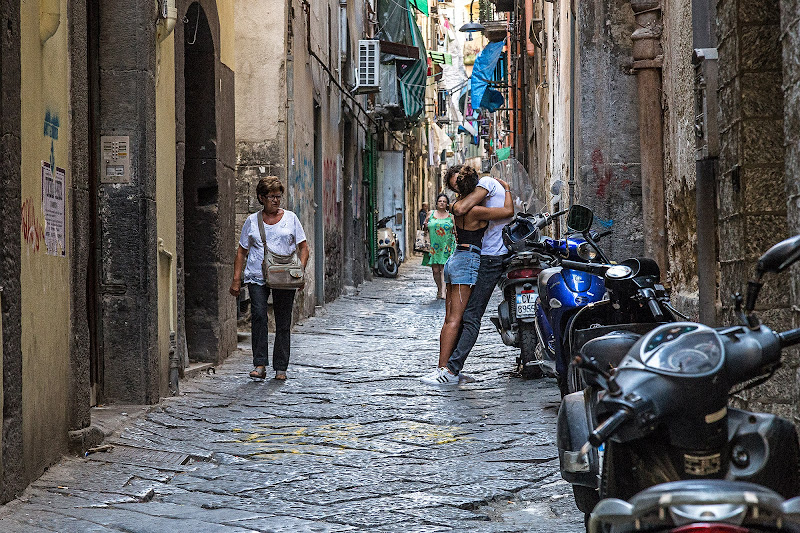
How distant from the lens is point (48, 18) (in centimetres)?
550

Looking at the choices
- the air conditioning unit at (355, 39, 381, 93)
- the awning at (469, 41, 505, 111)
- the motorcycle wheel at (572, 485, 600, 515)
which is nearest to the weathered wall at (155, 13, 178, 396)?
the motorcycle wheel at (572, 485, 600, 515)

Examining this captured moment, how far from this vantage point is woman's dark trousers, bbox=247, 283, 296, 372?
8852 millimetres

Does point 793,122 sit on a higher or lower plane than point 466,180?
lower

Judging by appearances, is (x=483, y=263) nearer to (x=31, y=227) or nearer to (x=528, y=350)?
(x=528, y=350)

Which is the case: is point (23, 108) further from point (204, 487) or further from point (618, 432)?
point (618, 432)

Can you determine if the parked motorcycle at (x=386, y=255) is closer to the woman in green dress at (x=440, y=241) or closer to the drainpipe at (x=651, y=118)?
the woman in green dress at (x=440, y=241)

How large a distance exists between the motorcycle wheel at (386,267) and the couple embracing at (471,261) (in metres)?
17.3

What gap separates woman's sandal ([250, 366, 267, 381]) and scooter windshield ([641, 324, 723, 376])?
263 inches

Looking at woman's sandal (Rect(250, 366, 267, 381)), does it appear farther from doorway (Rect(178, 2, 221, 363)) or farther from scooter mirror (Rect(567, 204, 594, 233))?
scooter mirror (Rect(567, 204, 594, 233))

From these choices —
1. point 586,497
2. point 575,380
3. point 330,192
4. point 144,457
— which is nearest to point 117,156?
point 144,457

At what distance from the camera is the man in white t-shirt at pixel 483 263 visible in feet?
27.5

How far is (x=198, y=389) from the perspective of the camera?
8.36 metres

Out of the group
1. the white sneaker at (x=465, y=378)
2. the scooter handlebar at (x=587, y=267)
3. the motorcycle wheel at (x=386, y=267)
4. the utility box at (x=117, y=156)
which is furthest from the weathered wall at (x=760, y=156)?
the motorcycle wheel at (x=386, y=267)

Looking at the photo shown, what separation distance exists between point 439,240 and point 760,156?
41.9 ft
